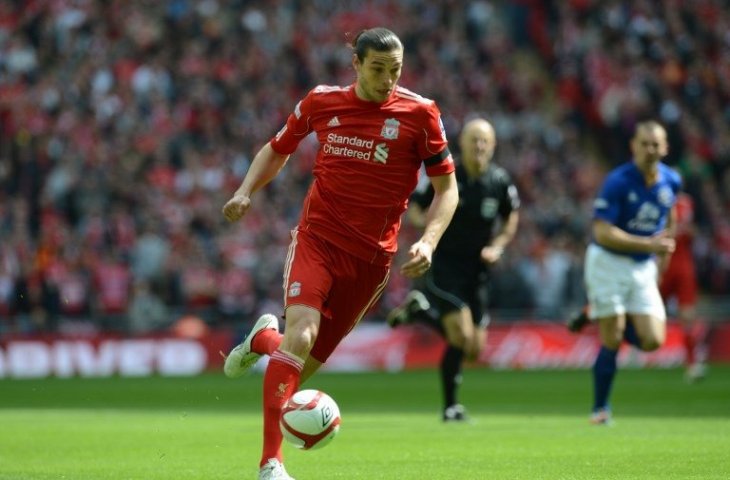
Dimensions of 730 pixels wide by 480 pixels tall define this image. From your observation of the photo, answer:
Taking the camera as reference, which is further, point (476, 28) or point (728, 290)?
point (476, 28)

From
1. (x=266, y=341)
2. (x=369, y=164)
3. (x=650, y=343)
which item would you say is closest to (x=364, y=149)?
(x=369, y=164)

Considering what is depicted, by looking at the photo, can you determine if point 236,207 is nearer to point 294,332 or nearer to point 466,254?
point 294,332

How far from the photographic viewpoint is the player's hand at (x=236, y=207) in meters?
8.34

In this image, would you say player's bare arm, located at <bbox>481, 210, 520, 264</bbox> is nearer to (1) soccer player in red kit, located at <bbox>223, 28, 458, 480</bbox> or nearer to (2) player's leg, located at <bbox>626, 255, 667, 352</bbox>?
(2) player's leg, located at <bbox>626, 255, 667, 352</bbox>

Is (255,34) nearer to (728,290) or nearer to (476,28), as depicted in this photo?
(476,28)

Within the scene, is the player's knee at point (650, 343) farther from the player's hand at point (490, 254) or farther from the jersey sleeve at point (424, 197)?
the jersey sleeve at point (424, 197)

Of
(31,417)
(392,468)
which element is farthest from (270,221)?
(392,468)

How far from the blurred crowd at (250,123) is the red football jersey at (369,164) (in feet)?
54.0

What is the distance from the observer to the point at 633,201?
13.0m

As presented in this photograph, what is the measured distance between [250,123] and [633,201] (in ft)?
55.3

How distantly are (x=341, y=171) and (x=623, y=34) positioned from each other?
2127 centimetres

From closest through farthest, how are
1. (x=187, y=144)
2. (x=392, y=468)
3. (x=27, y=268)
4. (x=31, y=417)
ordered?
(x=392, y=468) → (x=31, y=417) → (x=27, y=268) → (x=187, y=144)

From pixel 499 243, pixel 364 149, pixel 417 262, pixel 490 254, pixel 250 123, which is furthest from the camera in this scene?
pixel 250 123

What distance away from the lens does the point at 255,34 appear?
31094mm
